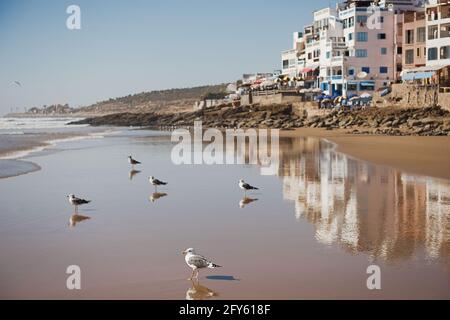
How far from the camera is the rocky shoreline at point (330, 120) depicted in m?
39.7

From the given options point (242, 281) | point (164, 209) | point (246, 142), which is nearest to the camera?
point (242, 281)

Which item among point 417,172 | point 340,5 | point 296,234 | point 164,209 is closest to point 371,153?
point 417,172

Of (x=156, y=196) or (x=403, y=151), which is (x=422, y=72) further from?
(x=156, y=196)

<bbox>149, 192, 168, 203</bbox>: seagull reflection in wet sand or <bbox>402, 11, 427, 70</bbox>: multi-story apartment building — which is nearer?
<bbox>149, 192, 168, 203</bbox>: seagull reflection in wet sand

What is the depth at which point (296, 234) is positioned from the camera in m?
11.9

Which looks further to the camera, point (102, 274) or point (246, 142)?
point (246, 142)

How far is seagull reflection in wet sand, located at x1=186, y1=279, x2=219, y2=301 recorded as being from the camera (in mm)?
8484

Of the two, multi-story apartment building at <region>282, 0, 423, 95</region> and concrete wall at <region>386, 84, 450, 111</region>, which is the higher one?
multi-story apartment building at <region>282, 0, 423, 95</region>

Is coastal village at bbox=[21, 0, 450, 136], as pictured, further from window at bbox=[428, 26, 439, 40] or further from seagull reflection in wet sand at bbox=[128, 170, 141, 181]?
seagull reflection in wet sand at bbox=[128, 170, 141, 181]

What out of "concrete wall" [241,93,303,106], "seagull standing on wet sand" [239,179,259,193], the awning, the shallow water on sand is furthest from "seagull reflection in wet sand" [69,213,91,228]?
"concrete wall" [241,93,303,106]

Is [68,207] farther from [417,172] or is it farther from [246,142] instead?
[246,142]

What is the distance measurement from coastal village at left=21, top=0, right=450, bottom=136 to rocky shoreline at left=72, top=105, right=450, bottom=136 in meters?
0.07

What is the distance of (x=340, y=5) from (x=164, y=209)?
57165 mm

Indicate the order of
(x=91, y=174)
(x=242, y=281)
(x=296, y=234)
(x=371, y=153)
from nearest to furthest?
1. (x=242, y=281)
2. (x=296, y=234)
3. (x=91, y=174)
4. (x=371, y=153)
